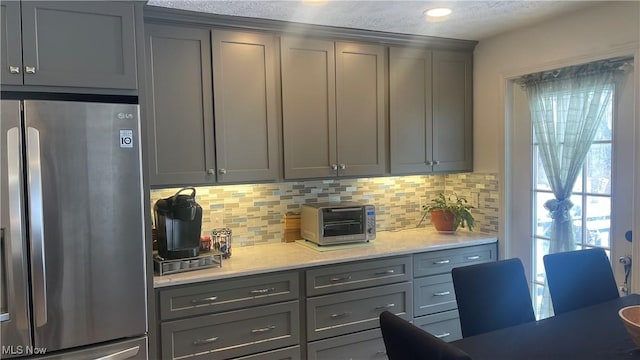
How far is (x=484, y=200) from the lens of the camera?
11.5ft

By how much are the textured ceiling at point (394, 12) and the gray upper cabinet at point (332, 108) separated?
19 cm

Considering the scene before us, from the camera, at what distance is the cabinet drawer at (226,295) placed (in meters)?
2.37

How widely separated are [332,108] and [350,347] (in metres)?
1.50

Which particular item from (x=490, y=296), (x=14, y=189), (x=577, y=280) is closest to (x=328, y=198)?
(x=490, y=296)

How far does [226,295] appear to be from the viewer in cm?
248

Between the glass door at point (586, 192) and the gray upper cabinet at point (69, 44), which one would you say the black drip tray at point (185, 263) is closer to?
the gray upper cabinet at point (69, 44)

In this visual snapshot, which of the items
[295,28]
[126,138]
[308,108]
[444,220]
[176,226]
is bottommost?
[444,220]

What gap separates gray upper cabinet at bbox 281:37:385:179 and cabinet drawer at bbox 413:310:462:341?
1.03m

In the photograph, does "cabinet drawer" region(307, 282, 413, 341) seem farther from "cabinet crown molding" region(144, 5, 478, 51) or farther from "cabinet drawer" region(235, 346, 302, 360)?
"cabinet crown molding" region(144, 5, 478, 51)

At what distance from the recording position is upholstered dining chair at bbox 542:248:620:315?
223cm

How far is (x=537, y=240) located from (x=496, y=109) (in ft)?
3.14

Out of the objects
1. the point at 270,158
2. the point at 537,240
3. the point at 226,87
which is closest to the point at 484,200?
the point at 537,240

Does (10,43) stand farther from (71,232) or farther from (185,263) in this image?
(185,263)

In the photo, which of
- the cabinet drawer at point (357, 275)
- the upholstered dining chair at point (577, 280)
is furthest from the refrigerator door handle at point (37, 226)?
the upholstered dining chair at point (577, 280)
